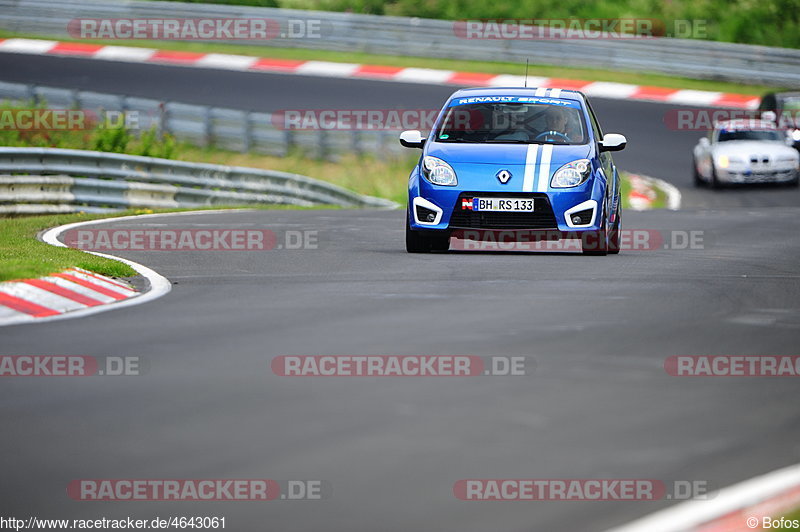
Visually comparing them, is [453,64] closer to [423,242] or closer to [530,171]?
[423,242]

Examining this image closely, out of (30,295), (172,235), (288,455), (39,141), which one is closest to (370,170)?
(39,141)

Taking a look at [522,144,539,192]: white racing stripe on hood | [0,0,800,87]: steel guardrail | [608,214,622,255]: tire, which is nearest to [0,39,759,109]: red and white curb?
[0,0,800,87]: steel guardrail

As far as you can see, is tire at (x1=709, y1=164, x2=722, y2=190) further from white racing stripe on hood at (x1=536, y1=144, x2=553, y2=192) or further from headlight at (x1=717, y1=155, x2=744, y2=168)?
white racing stripe on hood at (x1=536, y1=144, x2=553, y2=192)

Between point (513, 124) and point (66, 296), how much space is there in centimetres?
519

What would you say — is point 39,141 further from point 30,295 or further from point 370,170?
point 30,295

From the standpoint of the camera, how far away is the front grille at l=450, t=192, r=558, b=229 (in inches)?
516

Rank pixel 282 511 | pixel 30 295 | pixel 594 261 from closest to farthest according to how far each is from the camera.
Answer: pixel 282 511, pixel 30 295, pixel 594 261

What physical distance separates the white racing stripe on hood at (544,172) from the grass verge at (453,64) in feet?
78.2

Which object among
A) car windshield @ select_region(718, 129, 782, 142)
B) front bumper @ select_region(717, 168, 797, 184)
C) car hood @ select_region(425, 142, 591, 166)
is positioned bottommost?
front bumper @ select_region(717, 168, 797, 184)

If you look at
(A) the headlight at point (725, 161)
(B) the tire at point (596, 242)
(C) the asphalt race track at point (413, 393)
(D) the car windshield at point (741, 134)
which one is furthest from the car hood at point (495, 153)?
(D) the car windshield at point (741, 134)

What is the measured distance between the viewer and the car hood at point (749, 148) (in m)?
27.0

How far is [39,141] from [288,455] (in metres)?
22.8

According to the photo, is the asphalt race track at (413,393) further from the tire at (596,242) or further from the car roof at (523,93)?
the car roof at (523,93)

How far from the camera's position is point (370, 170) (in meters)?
29.2
